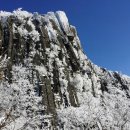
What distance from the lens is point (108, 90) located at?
120 m

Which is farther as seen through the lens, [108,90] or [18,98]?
[108,90]

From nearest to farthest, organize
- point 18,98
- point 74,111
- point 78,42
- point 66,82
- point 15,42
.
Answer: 1. point 18,98
2. point 74,111
3. point 66,82
4. point 15,42
5. point 78,42

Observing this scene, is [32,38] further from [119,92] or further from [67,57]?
[119,92]

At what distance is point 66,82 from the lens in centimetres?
10400

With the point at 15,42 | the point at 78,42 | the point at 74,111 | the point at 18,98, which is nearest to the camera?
the point at 18,98

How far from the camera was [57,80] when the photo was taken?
337 feet

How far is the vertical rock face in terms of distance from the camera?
82.1 metres

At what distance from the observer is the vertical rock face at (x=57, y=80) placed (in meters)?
82.1

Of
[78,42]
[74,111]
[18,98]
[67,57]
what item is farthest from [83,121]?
[78,42]

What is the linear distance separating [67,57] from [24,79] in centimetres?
2437

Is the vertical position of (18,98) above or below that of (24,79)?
below

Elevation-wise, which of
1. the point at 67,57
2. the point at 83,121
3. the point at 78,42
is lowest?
the point at 83,121

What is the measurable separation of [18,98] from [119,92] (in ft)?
167

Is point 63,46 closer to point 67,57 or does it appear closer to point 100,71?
point 67,57
